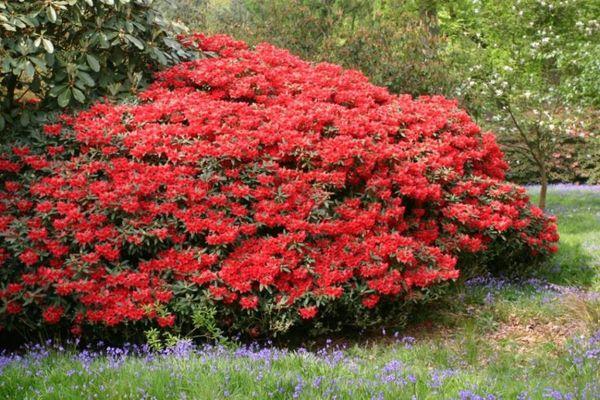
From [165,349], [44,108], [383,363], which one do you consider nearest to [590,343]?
[383,363]

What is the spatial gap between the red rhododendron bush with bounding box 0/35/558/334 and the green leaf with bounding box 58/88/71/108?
159mm

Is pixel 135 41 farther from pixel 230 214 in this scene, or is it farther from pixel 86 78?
pixel 230 214

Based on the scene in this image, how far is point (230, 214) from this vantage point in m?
5.73

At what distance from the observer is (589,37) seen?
17703mm

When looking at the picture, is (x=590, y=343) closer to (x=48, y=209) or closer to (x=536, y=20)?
(x=48, y=209)

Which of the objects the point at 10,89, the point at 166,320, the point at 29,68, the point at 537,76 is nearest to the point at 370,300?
the point at 166,320

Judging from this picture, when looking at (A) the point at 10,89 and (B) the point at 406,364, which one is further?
(A) the point at 10,89

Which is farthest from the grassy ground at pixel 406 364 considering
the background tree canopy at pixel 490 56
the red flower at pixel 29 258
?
the background tree canopy at pixel 490 56

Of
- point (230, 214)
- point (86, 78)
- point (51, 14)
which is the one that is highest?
point (51, 14)

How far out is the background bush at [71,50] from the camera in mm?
6266

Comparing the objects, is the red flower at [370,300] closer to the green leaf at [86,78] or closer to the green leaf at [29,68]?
the green leaf at [86,78]

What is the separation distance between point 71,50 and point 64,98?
2.10 ft

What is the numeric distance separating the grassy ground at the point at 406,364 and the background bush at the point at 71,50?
245cm

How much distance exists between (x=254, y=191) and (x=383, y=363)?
1.80m
